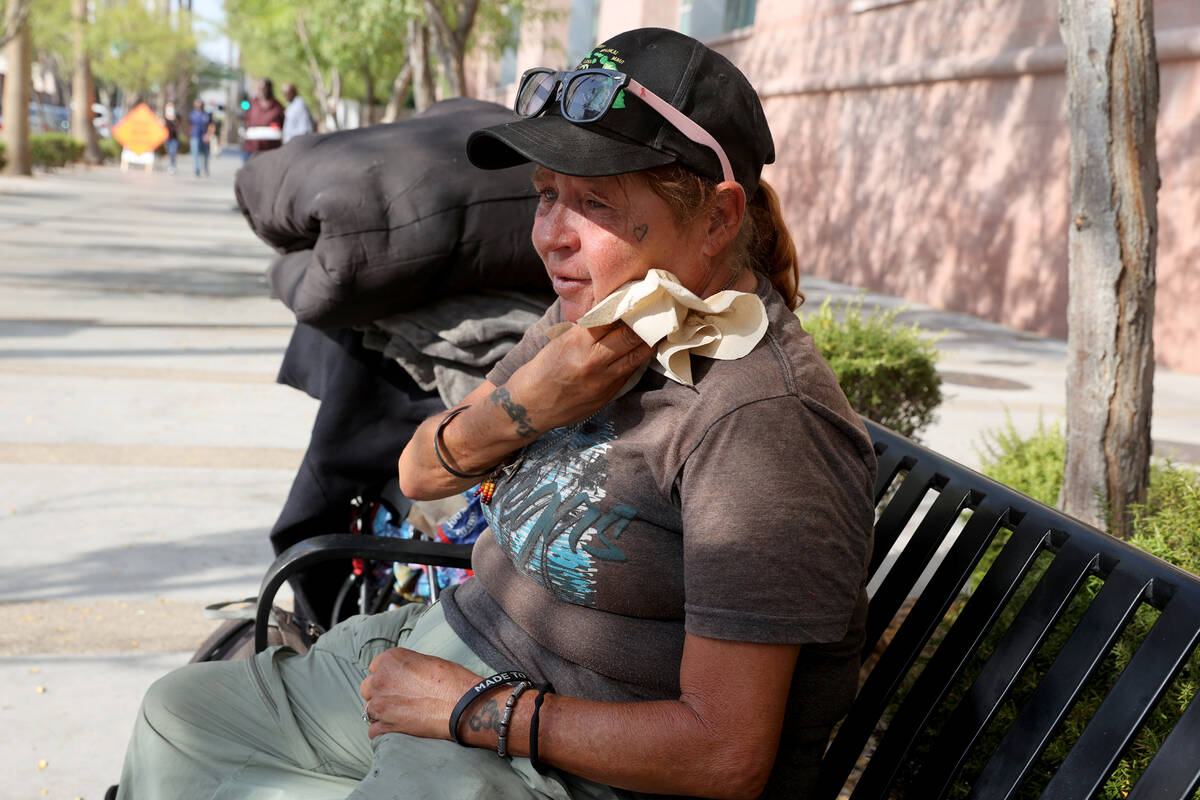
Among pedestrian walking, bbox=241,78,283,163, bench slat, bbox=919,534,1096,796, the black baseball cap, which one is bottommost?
bench slat, bbox=919,534,1096,796

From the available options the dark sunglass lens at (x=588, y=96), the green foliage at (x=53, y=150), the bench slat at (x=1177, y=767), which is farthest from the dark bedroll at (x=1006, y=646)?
the green foliage at (x=53, y=150)

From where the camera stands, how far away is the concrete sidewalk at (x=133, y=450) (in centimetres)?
327

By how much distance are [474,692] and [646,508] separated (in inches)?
14.6

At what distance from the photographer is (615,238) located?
170cm

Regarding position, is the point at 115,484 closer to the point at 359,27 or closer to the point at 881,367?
the point at 881,367

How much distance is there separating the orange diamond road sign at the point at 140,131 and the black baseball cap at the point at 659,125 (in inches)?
1208

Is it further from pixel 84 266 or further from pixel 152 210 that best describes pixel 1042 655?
pixel 152 210

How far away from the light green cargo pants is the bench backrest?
0.49 m

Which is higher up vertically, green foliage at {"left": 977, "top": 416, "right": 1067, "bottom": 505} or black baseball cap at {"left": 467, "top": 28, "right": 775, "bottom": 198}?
black baseball cap at {"left": 467, "top": 28, "right": 775, "bottom": 198}

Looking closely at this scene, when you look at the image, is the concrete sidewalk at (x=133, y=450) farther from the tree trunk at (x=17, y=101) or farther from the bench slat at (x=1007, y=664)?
the tree trunk at (x=17, y=101)

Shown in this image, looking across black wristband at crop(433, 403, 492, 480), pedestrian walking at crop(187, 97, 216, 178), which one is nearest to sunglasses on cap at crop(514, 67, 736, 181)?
black wristband at crop(433, 403, 492, 480)

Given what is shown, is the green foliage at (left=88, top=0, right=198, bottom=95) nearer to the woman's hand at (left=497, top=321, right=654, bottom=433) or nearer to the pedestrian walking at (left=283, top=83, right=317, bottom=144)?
the pedestrian walking at (left=283, top=83, right=317, bottom=144)

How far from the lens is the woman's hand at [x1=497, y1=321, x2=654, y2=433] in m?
1.63

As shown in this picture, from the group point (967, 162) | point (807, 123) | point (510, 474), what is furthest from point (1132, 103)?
point (807, 123)
